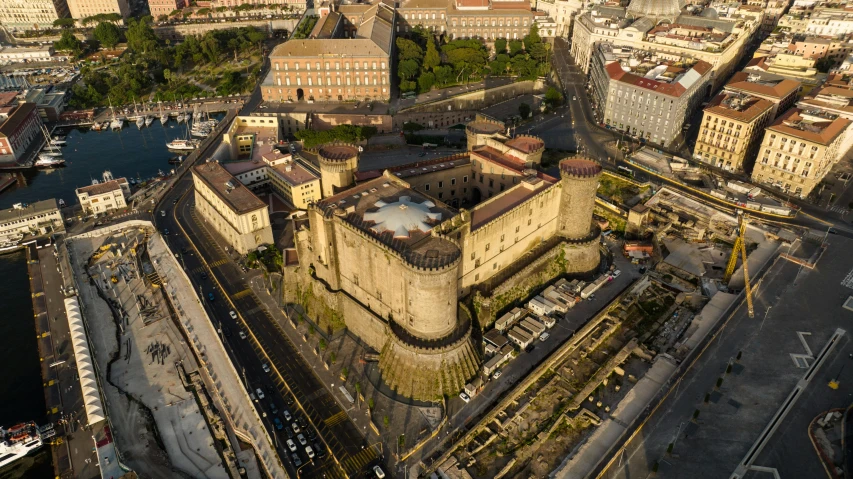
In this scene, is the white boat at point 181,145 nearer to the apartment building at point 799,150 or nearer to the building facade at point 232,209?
the building facade at point 232,209

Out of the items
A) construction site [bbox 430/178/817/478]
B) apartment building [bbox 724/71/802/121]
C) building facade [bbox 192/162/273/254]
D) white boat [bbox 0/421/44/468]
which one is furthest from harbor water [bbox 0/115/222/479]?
apartment building [bbox 724/71/802/121]

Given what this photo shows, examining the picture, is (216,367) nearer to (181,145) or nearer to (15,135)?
(181,145)

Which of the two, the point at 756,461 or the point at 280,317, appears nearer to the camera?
the point at 756,461

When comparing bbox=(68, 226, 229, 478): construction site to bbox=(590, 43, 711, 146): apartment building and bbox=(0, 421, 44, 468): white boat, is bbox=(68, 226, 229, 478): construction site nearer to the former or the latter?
bbox=(0, 421, 44, 468): white boat

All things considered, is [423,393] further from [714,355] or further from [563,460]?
[714,355]

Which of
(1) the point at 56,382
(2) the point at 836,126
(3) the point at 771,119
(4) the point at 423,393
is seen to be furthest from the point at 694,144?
(1) the point at 56,382

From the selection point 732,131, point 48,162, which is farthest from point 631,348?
point 48,162

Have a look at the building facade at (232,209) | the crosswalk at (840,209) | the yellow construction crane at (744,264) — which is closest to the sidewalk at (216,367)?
the building facade at (232,209)
